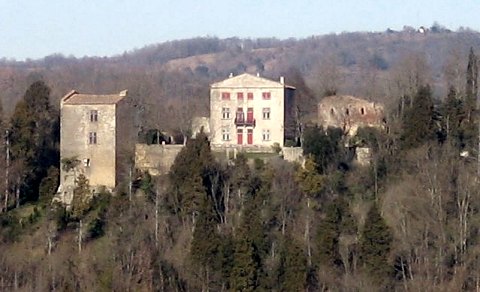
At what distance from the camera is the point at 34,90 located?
→ 34344mm

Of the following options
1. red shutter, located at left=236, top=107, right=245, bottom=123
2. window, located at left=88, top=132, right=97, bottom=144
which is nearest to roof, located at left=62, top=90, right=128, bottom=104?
window, located at left=88, top=132, right=97, bottom=144

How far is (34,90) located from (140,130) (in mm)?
3136

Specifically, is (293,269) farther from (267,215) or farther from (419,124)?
(419,124)

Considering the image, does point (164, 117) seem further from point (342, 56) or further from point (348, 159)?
point (342, 56)

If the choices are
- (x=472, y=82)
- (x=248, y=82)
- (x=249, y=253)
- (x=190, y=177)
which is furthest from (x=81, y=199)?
(x=472, y=82)

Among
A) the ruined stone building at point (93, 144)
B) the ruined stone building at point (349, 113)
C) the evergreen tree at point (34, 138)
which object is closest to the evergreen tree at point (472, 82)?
the ruined stone building at point (349, 113)

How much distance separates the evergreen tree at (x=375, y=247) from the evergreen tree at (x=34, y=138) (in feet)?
30.9

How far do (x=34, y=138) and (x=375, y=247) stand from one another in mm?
10036

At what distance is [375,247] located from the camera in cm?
2900

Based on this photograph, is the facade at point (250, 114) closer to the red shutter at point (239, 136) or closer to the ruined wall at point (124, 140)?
the red shutter at point (239, 136)

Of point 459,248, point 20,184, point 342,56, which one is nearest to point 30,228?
point 20,184

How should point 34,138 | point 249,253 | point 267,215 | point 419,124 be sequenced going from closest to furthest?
point 249,253 < point 267,215 < point 419,124 < point 34,138

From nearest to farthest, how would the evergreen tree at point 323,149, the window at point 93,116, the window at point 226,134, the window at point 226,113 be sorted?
the evergreen tree at point 323,149 → the window at point 93,116 → the window at point 226,134 → the window at point 226,113

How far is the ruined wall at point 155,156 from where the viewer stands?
33.8 metres
